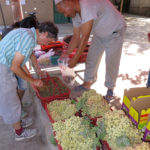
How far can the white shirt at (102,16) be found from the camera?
78.1 inches

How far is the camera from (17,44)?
1616 millimetres

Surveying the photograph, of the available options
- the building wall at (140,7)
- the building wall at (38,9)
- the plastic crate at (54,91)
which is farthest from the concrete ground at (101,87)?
the building wall at (140,7)

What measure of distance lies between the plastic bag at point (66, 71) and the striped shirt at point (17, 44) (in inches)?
42.3

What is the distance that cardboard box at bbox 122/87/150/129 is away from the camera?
1.57 m

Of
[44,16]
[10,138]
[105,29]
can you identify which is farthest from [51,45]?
[44,16]

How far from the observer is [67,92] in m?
2.22

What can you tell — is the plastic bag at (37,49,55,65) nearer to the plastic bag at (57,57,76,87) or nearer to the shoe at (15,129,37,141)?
the plastic bag at (57,57,76,87)

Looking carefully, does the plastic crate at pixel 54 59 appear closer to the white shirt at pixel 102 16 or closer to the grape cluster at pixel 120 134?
the white shirt at pixel 102 16

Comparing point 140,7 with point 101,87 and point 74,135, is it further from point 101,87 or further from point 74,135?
point 74,135

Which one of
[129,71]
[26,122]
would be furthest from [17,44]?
[129,71]

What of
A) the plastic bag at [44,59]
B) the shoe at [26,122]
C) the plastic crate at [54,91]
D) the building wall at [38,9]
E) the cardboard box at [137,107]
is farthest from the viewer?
the building wall at [38,9]

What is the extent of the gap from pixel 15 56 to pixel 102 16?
4.24 feet

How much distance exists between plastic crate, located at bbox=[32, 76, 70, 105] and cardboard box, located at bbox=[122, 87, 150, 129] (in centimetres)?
78

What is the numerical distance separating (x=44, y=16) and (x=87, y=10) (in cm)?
925
